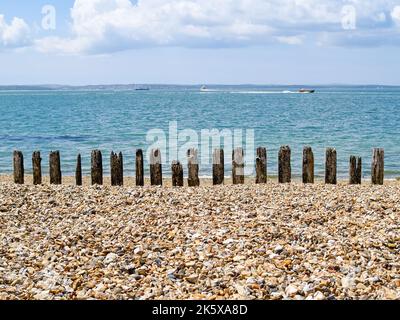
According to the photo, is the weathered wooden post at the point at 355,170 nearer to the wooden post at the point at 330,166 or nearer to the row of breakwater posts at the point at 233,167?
the row of breakwater posts at the point at 233,167

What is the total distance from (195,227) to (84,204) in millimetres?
3199

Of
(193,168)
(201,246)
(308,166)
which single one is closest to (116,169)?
(193,168)

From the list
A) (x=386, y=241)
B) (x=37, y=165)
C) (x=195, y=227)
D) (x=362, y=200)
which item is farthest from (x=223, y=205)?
(x=37, y=165)

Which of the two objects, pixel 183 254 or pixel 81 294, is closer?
pixel 81 294

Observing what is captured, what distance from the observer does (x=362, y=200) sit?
11055 millimetres

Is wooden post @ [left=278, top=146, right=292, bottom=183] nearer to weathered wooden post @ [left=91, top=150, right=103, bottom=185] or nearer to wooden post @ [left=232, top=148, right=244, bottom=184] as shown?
wooden post @ [left=232, top=148, right=244, bottom=184]

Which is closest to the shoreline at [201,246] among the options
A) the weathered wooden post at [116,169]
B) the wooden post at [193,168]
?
the wooden post at [193,168]

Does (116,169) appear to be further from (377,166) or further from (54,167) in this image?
(377,166)

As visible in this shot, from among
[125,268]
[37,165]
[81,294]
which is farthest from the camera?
[37,165]


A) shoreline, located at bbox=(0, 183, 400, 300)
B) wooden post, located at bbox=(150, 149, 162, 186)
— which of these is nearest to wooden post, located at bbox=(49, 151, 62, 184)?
wooden post, located at bbox=(150, 149, 162, 186)

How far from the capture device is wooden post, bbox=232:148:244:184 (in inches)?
602

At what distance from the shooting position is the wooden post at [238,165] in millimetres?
15284

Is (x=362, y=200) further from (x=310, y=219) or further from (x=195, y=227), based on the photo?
(x=195, y=227)
